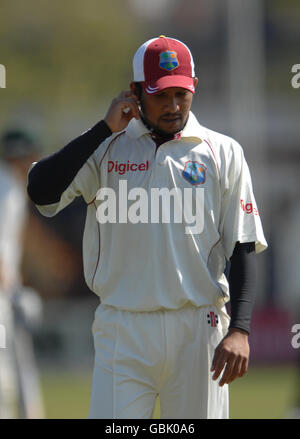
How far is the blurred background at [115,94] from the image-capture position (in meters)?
14.4

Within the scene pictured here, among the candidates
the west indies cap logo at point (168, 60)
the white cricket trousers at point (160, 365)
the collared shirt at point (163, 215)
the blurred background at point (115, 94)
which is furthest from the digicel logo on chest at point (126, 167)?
the blurred background at point (115, 94)

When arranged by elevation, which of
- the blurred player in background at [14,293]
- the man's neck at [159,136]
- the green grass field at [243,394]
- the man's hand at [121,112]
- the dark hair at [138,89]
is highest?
the dark hair at [138,89]

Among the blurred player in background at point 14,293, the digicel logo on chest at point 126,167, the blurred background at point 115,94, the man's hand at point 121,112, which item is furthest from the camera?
the blurred background at point 115,94

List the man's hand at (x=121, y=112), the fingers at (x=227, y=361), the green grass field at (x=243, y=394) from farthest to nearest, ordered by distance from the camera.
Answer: the green grass field at (x=243, y=394) → the man's hand at (x=121, y=112) → the fingers at (x=227, y=361)

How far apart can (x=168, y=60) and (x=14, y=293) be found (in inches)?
179

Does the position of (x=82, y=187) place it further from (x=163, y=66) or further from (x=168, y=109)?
(x=163, y=66)

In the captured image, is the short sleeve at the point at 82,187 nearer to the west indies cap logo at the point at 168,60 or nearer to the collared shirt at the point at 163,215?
the collared shirt at the point at 163,215

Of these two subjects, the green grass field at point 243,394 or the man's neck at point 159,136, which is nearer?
the man's neck at point 159,136

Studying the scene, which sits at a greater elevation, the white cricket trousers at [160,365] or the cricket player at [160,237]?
the cricket player at [160,237]

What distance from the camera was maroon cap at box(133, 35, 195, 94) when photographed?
4559mm

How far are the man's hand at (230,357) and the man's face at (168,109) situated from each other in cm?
102

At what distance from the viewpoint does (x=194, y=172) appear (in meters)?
4.62
